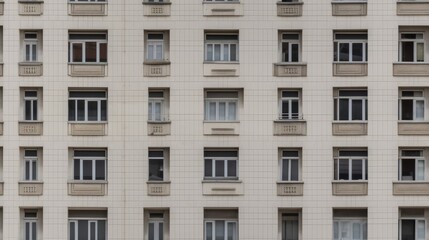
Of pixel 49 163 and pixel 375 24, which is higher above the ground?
pixel 375 24

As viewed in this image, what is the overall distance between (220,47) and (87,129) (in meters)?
5.40

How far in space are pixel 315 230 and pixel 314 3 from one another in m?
7.77

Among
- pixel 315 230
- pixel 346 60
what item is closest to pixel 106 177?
pixel 315 230

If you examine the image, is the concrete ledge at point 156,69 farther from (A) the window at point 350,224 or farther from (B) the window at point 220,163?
(A) the window at point 350,224

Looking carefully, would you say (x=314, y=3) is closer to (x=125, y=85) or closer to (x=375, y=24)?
(x=375, y=24)

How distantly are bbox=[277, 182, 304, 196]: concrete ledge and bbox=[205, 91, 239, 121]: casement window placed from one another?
2.81 metres

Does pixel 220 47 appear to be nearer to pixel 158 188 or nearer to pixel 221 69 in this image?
pixel 221 69

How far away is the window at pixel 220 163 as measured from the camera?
3042 centimetres

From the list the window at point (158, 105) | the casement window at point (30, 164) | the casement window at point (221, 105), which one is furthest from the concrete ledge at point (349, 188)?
the casement window at point (30, 164)

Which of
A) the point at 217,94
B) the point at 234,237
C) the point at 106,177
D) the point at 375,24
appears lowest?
the point at 234,237

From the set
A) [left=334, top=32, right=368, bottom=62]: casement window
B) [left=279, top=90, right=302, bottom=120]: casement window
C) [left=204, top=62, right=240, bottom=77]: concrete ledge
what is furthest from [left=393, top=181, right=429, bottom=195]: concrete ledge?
[left=204, top=62, right=240, bottom=77]: concrete ledge

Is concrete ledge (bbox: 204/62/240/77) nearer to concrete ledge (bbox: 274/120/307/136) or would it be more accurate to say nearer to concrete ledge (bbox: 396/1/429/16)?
concrete ledge (bbox: 274/120/307/136)

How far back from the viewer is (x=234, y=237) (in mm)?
30453

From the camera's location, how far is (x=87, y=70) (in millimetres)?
30281
